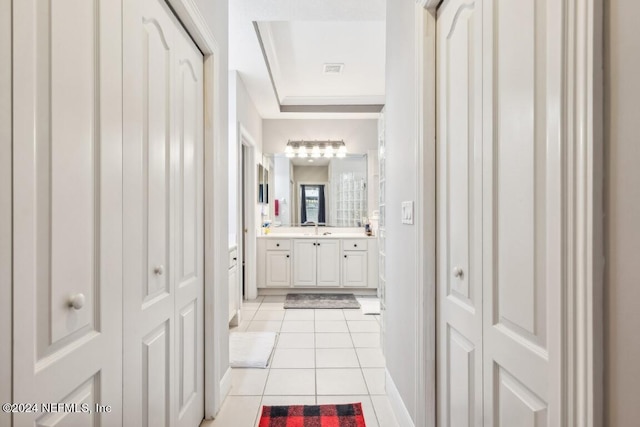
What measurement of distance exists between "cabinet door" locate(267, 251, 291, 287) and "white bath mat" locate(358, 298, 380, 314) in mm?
1026

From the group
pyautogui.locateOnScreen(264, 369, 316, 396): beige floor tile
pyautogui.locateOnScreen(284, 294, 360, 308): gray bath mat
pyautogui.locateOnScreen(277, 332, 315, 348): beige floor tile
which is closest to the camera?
pyautogui.locateOnScreen(264, 369, 316, 396): beige floor tile

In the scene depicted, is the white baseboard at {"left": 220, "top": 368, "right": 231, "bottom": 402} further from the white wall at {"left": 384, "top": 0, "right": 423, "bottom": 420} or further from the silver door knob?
the silver door knob

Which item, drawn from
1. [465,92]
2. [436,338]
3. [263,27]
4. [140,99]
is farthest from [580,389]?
[263,27]

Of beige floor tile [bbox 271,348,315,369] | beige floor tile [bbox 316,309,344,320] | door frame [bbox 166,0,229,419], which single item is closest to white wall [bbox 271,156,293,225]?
beige floor tile [bbox 316,309,344,320]

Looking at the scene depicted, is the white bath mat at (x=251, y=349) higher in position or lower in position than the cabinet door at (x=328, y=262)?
lower

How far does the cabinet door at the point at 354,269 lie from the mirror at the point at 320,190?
0.61 m

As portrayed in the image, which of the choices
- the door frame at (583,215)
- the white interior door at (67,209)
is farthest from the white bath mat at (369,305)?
the door frame at (583,215)

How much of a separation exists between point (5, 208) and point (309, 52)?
304 cm

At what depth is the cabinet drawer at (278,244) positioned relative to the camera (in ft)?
13.9

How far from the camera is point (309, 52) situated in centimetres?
313

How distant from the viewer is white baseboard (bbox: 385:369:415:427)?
4.95 ft

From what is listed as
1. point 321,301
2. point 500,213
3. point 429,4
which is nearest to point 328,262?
point 321,301

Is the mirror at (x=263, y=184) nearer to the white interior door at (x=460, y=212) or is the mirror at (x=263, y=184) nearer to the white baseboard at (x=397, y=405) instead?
the white baseboard at (x=397, y=405)

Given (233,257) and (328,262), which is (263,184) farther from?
(233,257)
